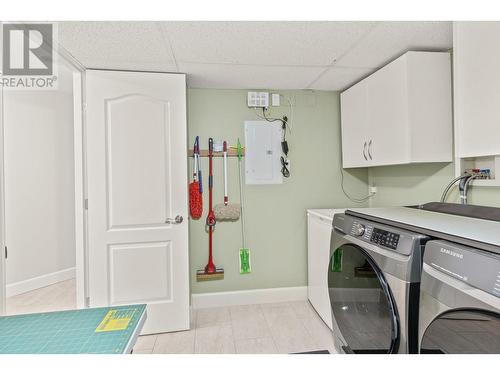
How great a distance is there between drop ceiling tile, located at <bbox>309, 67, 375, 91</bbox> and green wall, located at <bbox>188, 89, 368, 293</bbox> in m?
0.14

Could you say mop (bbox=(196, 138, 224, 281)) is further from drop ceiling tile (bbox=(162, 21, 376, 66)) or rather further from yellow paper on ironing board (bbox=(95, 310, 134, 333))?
yellow paper on ironing board (bbox=(95, 310, 134, 333))

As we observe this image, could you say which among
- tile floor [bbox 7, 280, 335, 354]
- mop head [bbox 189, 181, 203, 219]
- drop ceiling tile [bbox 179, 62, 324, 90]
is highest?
drop ceiling tile [bbox 179, 62, 324, 90]

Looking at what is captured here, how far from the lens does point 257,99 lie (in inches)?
102

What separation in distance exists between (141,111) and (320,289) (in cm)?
209

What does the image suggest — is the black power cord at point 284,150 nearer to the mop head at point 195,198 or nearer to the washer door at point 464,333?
the mop head at point 195,198

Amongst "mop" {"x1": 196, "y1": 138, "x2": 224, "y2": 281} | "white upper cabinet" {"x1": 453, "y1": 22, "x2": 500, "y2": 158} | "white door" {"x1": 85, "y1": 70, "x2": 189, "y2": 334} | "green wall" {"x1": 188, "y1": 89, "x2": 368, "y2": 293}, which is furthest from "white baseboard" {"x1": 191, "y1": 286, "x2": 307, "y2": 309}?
"white upper cabinet" {"x1": 453, "y1": 22, "x2": 500, "y2": 158}

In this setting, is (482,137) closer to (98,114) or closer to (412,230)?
(412,230)

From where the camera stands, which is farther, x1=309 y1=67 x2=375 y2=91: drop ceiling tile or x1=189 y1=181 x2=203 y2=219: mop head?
x1=189 y1=181 x2=203 y2=219: mop head

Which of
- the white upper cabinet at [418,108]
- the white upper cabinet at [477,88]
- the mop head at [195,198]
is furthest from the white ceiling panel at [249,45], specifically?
the mop head at [195,198]

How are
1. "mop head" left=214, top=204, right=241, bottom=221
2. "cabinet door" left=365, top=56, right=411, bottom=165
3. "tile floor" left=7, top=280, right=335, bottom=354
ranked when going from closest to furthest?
"cabinet door" left=365, top=56, right=411, bottom=165
"tile floor" left=7, top=280, right=335, bottom=354
"mop head" left=214, top=204, right=241, bottom=221

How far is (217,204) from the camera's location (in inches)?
103

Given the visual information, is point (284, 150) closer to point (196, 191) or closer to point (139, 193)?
point (196, 191)

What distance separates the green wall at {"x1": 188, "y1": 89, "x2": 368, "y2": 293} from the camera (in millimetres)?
2592

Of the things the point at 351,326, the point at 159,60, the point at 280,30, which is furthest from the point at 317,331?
the point at 159,60
